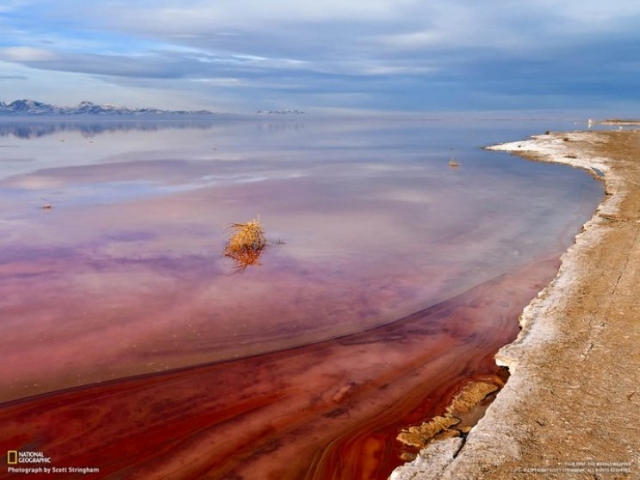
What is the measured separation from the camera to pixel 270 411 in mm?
7852

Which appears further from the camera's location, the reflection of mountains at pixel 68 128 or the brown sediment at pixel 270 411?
the reflection of mountains at pixel 68 128

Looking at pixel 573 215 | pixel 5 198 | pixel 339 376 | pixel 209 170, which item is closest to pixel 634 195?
pixel 573 215

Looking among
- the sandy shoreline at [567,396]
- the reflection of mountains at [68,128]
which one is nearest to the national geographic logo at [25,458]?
the sandy shoreline at [567,396]

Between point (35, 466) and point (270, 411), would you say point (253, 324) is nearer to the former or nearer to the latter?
point (270, 411)

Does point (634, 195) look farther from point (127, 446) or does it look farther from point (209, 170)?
point (209, 170)

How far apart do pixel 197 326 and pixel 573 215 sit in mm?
17191

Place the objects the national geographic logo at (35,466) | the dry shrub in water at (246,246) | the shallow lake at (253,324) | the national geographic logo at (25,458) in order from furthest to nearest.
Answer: the dry shrub in water at (246,246)
the shallow lake at (253,324)
the national geographic logo at (25,458)
the national geographic logo at (35,466)

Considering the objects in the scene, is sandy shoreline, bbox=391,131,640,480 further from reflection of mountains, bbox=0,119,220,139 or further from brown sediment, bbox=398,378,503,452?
reflection of mountains, bbox=0,119,220,139

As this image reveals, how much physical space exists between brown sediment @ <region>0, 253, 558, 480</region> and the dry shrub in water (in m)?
5.89

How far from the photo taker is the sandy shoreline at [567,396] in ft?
19.3

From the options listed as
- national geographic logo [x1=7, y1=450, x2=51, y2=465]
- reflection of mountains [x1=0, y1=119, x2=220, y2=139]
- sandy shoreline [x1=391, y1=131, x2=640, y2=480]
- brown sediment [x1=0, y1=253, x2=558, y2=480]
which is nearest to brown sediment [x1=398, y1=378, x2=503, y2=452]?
brown sediment [x1=0, y1=253, x2=558, y2=480]

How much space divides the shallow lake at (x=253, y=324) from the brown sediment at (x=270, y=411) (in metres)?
0.03

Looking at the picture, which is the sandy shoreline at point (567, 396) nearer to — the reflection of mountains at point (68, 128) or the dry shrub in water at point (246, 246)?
the dry shrub in water at point (246, 246)

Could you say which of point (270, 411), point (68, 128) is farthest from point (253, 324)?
point (68, 128)
